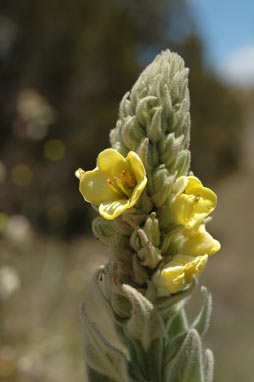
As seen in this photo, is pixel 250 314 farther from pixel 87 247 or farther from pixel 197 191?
pixel 197 191

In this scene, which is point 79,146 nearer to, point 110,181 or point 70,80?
point 70,80

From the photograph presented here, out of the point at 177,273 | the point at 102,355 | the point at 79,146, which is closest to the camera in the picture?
the point at 177,273

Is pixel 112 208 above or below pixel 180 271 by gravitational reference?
above

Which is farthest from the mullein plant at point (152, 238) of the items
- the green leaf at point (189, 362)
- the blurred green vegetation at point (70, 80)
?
the blurred green vegetation at point (70, 80)

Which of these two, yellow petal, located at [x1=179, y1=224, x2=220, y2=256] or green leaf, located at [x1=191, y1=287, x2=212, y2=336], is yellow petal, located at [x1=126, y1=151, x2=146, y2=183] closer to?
yellow petal, located at [x1=179, y1=224, x2=220, y2=256]

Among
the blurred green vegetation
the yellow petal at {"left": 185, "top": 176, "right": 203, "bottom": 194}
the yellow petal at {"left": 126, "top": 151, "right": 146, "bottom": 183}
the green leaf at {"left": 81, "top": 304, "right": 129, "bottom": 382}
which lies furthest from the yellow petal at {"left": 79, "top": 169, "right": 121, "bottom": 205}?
the blurred green vegetation

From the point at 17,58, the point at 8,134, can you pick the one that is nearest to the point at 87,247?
the point at 8,134

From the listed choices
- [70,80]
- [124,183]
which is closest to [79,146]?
[70,80]

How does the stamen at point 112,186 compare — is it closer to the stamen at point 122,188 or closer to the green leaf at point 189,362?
the stamen at point 122,188

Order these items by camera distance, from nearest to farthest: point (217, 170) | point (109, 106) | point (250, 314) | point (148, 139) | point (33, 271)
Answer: point (148, 139) → point (250, 314) → point (33, 271) → point (109, 106) → point (217, 170)
